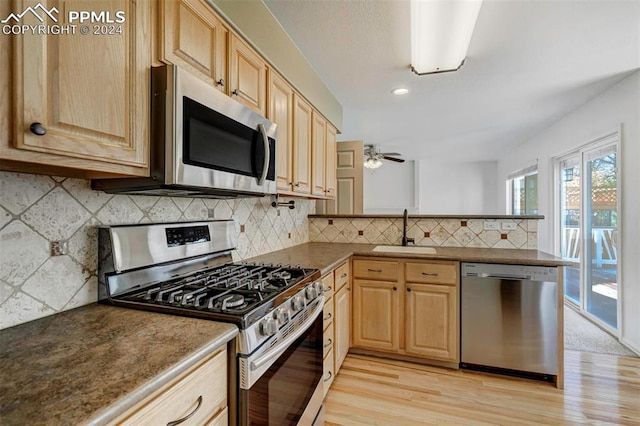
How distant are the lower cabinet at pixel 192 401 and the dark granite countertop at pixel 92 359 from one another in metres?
0.04

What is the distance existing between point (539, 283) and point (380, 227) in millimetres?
1347

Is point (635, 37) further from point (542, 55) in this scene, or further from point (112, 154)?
point (112, 154)

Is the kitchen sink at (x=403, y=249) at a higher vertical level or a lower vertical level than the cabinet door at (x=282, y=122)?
lower

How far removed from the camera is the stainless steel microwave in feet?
3.42

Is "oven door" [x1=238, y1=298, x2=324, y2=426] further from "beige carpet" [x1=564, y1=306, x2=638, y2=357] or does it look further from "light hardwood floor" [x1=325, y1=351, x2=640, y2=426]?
"beige carpet" [x1=564, y1=306, x2=638, y2=357]

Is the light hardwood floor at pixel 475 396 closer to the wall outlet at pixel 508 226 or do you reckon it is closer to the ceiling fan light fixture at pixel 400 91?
the wall outlet at pixel 508 226

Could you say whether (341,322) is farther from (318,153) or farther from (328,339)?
(318,153)

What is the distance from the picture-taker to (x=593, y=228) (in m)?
3.45

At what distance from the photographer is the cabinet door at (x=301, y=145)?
220cm

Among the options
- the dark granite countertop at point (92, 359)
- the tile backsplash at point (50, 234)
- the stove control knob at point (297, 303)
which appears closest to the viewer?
the dark granite countertop at point (92, 359)

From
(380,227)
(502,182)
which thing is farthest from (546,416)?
(502,182)

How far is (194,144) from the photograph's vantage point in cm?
114

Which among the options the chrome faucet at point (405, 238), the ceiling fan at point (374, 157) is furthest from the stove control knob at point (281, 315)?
the ceiling fan at point (374, 157)

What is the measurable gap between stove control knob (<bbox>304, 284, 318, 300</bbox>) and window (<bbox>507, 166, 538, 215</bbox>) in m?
5.09
